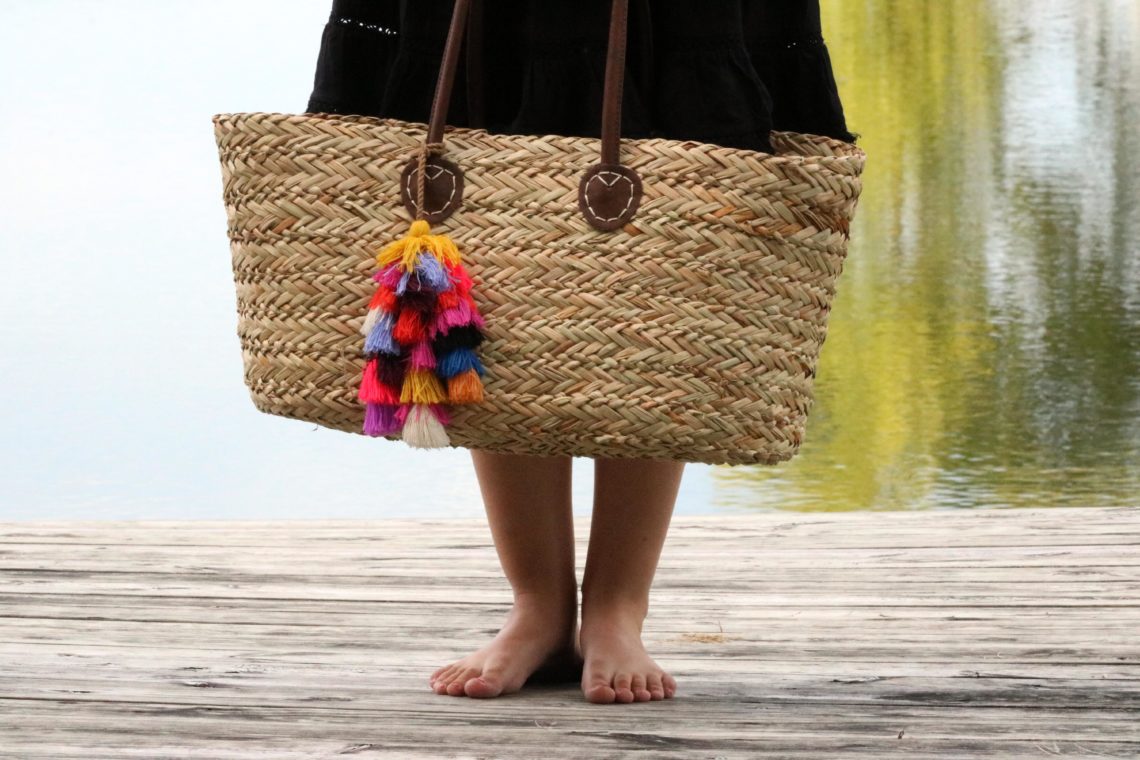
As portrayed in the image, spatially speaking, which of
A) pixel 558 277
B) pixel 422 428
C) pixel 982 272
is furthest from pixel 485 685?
pixel 982 272

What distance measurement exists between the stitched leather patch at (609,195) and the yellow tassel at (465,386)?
16 cm

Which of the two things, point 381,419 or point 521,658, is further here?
point 521,658

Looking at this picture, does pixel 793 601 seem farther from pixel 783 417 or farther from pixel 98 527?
pixel 98 527

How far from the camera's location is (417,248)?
1.26 meters

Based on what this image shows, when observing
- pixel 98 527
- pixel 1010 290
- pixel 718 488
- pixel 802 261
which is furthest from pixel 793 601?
pixel 1010 290

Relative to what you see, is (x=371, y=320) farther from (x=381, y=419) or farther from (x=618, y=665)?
(x=618, y=665)

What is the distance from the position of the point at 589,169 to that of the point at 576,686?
586 mm

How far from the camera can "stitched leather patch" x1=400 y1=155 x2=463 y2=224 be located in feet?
4.18

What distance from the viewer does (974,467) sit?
5.39 metres

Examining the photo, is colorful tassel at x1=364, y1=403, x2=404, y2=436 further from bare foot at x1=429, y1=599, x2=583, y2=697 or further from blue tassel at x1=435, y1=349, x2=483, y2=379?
bare foot at x1=429, y1=599, x2=583, y2=697

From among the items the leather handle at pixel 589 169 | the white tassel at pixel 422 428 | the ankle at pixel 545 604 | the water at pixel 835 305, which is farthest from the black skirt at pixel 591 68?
the water at pixel 835 305

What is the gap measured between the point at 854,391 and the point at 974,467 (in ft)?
3.26

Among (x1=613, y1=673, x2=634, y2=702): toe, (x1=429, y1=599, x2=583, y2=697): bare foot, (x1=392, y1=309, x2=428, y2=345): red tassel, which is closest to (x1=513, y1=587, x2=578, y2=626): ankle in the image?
(x1=429, y1=599, x2=583, y2=697): bare foot

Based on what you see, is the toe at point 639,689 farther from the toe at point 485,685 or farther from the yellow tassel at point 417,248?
the yellow tassel at point 417,248
